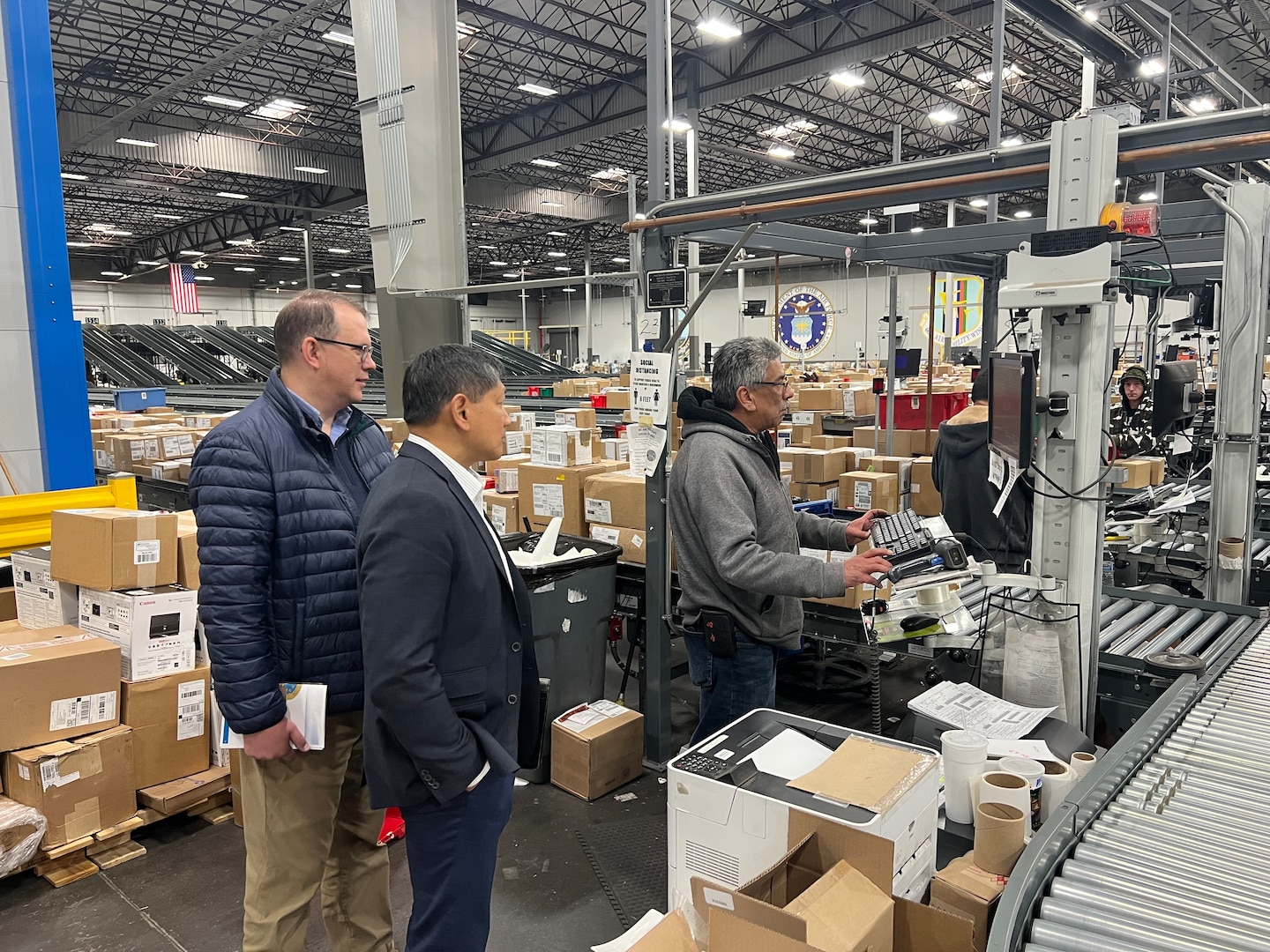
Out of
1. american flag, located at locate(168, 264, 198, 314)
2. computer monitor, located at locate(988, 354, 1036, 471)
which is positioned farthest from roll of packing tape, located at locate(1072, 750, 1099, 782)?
american flag, located at locate(168, 264, 198, 314)

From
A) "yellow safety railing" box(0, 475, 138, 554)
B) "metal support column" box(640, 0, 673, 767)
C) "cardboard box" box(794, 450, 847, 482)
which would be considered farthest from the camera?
"cardboard box" box(794, 450, 847, 482)

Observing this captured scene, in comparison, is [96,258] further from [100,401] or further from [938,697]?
[938,697]

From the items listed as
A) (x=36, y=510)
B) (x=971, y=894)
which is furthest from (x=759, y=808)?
(x=36, y=510)

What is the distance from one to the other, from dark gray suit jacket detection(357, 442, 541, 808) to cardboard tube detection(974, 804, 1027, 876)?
931 mm

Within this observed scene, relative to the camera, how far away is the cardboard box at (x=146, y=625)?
308cm

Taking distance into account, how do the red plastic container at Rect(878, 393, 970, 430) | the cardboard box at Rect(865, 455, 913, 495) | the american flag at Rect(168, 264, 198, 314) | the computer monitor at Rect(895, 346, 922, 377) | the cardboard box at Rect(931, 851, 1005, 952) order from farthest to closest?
the american flag at Rect(168, 264, 198, 314)
the red plastic container at Rect(878, 393, 970, 430)
the computer monitor at Rect(895, 346, 922, 377)
the cardboard box at Rect(865, 455, 913, 495)
the cardboard box at Rect(931, 851, 1005, 952)

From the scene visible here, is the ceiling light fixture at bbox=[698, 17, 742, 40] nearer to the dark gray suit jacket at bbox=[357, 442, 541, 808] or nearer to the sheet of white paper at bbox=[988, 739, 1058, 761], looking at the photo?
the dark gray suit jacket at bbox=[357, 442, 541, 808]

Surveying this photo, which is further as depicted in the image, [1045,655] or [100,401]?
[100,401]

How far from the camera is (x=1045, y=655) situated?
A: 213cm

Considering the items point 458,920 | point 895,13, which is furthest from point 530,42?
point 458,920

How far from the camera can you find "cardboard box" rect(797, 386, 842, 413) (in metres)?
8.64

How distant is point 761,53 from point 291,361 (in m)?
11.6

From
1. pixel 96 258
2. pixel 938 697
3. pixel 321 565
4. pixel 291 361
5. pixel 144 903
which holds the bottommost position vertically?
pixel 144 903

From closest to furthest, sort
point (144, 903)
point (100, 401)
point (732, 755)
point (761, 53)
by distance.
A: point (732, 755) < point (144, 903) < point (761, 53) < point (100, 401)
